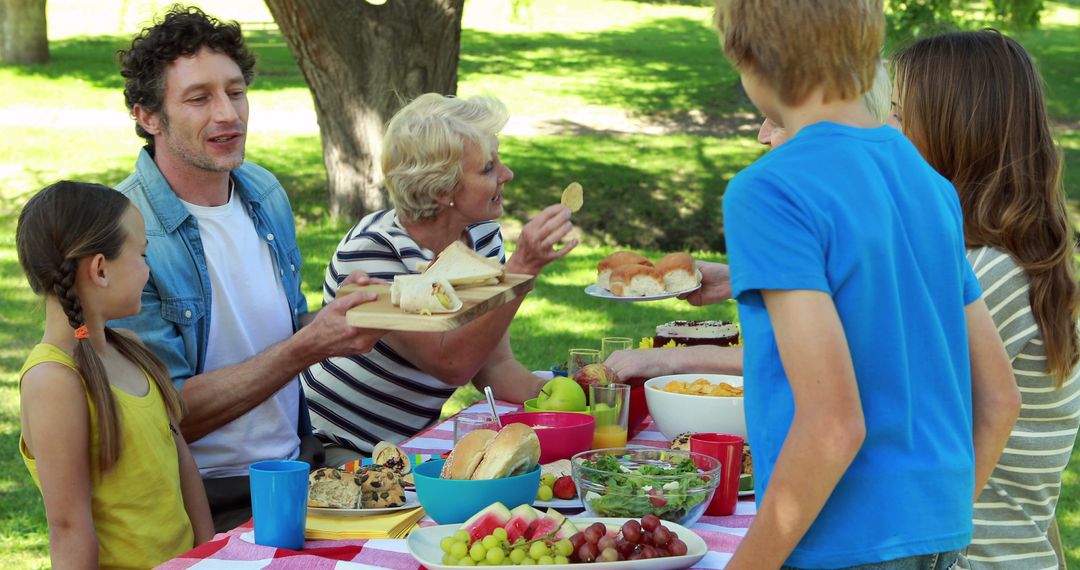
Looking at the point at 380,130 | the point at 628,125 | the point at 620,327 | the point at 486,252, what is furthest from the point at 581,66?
the point at 486,252

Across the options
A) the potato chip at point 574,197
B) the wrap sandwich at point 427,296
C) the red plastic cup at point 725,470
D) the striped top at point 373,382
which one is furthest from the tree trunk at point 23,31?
the red plastic cup at point 725,470

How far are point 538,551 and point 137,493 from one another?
3.49ft

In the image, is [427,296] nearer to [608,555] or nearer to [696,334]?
[608,555]

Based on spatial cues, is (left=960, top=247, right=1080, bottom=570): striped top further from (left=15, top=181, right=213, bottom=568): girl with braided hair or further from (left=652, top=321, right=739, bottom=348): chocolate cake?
(left=15, top=181, right=213, bottom=568): girl with braided hair

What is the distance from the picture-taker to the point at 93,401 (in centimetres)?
237

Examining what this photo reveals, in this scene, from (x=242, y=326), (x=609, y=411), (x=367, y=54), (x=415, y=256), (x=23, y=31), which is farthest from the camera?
(x=23, y=31)

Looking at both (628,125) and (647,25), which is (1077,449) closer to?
(628,125)

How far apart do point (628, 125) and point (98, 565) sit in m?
12.4

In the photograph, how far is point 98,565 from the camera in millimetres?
2393

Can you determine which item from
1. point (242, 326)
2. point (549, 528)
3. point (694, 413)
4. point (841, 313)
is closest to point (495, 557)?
point (549, 528)

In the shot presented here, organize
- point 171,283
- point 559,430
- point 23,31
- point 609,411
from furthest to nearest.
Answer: point 23,31 → point 171,283 → point 609,411 → point 559,430

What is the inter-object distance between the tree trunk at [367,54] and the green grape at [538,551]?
595 centimetres

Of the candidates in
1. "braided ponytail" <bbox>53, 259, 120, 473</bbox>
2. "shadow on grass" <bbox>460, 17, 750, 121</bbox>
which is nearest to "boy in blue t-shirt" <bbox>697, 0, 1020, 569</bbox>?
"braided ponytail" <bbox>53, 259, 120, 473</bbox>

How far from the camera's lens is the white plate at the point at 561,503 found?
2279 mm
